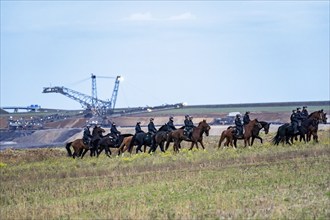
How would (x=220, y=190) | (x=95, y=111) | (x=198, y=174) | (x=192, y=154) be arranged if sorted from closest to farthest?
(x=220, y=190) → (x=198, y=174) → (x=192, y=154) → (x=95, y=111)

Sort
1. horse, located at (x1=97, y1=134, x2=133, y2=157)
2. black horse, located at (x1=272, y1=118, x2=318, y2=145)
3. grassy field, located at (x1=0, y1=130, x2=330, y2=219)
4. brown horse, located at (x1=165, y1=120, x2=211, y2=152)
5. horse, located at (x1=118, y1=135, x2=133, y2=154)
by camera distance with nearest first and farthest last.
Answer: grassy field, located at (x1=0, y1=130, x2=330, y2=219) < brown horse, located at (x1=165, y1=120, x2=211, y2=152) < black horse, located at (x1=272, y1=118, x2=318, y2=145) < horse, located at (x1=97, y1=134, x2=133, y2=157) < horse, located at (x1=118, y1=135, x2=133, y2=154)

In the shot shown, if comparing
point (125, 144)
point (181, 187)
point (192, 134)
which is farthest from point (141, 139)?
point (181, 187)

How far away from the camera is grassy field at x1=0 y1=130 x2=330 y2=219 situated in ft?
69.1

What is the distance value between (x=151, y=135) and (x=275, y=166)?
16.4 meters

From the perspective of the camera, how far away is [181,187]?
A: 26.0m

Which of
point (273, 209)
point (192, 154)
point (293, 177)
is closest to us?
point (273, 209)

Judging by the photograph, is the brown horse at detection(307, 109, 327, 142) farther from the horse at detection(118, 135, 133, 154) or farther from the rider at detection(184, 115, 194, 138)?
the horse at detection(118, 135, 133, 154)

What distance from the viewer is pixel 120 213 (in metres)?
21.2

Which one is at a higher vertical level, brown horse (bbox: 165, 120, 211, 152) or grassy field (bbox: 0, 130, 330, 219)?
brown horse (bbox: 165, 120, 211, 152)

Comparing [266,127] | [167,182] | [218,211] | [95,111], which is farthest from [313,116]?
[95,111]

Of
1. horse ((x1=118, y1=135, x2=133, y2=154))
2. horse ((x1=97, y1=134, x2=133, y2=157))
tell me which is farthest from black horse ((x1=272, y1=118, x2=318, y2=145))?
horse ((x1=97, y1=134, x2=133, y2=157))

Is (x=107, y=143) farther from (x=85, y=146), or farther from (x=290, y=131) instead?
(x=290, y=131)

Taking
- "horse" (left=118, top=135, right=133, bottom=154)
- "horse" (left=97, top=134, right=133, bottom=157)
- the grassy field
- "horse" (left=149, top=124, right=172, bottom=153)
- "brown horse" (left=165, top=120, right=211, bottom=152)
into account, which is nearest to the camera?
the grassy field

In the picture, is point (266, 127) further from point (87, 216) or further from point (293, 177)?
point (87, 216)
